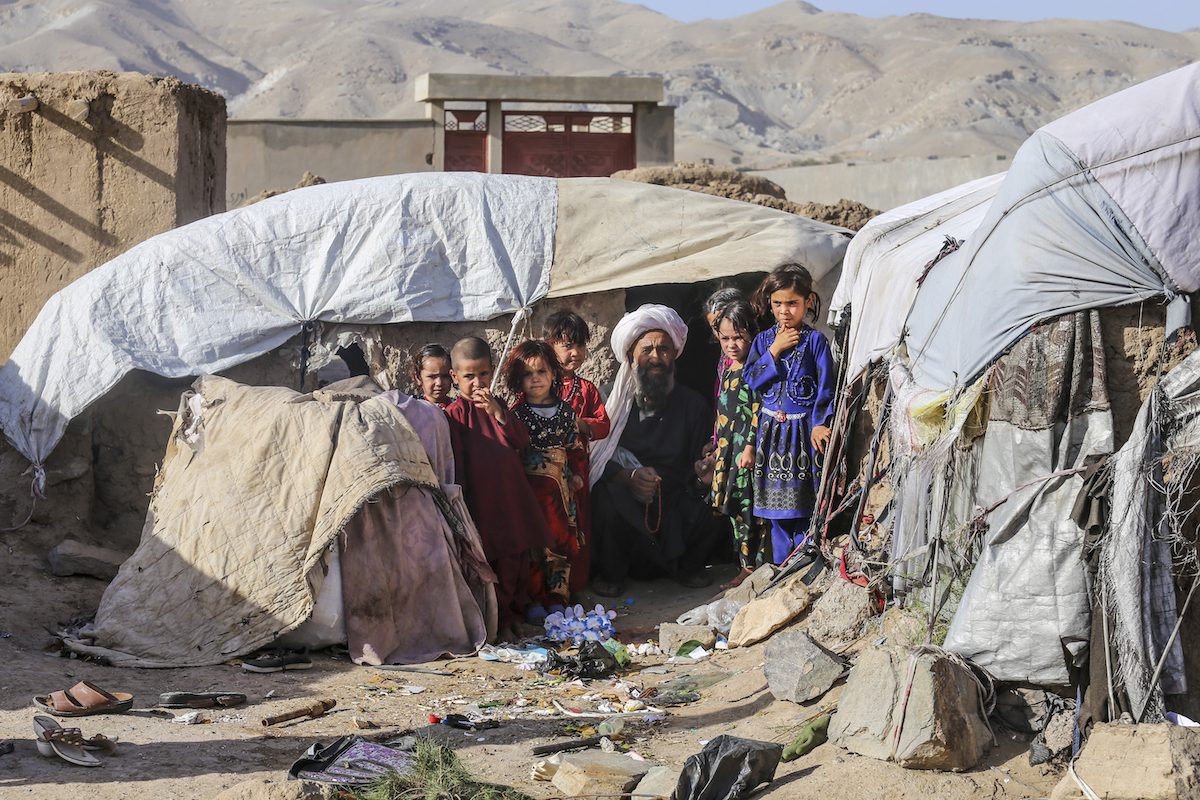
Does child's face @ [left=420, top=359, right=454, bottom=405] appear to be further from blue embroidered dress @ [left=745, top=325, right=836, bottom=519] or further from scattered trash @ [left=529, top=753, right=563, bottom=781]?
scattered trash @ [left=529, top=753, right=563, bottom=781]

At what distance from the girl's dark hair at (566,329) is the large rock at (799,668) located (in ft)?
8.10

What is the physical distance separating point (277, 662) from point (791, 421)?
105 inches

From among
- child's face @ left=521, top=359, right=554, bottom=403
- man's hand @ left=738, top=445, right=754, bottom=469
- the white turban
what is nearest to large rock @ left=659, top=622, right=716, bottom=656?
man's hand @ left=738, top=445, right=754, bottom=469

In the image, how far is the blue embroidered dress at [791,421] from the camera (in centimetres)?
657

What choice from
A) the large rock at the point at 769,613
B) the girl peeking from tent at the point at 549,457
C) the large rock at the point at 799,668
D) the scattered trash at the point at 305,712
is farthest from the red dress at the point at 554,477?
the large rock at the point at 799,668

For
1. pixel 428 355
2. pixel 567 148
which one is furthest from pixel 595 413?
pixel 567 148

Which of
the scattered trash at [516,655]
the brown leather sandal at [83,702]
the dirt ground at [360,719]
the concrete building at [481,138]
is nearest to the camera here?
the dirt ground at [360,719]

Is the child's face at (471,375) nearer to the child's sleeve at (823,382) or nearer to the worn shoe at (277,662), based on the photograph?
the worn shoe at (277,662)

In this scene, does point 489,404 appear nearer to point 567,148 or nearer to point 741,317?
point 741,317

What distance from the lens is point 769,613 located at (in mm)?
5996

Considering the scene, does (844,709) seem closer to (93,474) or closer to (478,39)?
(93,474)

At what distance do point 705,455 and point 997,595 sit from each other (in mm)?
2894

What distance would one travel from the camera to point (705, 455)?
7.25m

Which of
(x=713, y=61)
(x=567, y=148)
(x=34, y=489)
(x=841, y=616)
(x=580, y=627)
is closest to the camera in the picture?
(x=841, y=616)
